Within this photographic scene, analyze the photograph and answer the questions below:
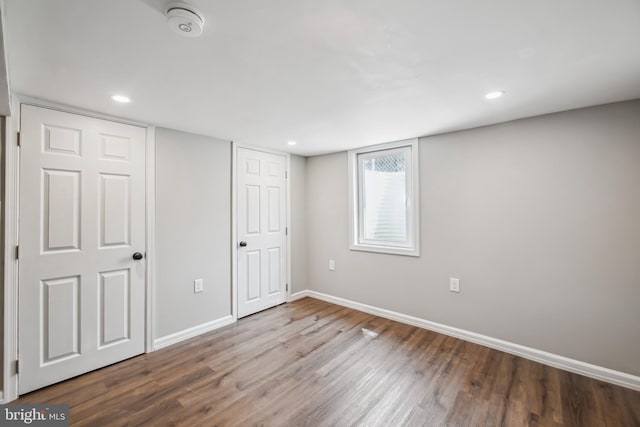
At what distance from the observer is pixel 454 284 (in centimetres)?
285

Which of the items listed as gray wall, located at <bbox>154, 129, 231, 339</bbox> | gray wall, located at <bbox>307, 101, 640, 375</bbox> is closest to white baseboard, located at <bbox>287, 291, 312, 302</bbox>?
gray wall, located at <bbox>154, 129, 231, 339</bbox>

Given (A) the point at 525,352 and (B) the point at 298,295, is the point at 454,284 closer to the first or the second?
(A) the point at 525,352

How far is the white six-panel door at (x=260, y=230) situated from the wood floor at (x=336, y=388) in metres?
0.77

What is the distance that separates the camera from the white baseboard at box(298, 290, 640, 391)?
2.07m

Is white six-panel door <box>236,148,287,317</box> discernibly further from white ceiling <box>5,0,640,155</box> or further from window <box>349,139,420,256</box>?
white ceiling <box>5,0,640,155</box>

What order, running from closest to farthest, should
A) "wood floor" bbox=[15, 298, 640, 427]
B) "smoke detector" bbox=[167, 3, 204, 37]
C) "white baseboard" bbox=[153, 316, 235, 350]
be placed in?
1. "smoke detector" bbox=[167, 3, 204, 37]
2. "wood floor" bbox=[15, 298, 640, 427]
3. "white baseboard" bbox=[153, 316, 235, 350]

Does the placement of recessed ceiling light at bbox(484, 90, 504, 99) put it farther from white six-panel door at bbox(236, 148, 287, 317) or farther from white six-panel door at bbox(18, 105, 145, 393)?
white six-panel door at bbox(18, 105, 145, 393)

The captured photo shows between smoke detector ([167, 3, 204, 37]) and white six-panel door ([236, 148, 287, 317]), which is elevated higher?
smoke detector ([167, 3, 204, 37])

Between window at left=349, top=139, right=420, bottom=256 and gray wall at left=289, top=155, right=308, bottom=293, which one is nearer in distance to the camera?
window at left=349, top=139, right=420, bottom=256

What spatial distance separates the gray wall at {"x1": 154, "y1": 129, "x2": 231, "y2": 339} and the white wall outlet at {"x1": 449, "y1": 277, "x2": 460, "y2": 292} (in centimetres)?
252

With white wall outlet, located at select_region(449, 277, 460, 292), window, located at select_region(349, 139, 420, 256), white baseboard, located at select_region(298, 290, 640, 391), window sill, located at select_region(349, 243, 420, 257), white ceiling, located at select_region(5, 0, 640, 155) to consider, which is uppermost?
white ceiling, located at select_region(5, 0, 640, 155)

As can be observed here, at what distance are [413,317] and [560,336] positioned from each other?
4.24 ft

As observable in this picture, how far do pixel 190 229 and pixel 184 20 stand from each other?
85.0 inches

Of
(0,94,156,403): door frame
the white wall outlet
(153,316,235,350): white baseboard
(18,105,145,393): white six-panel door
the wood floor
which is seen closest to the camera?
the wood floor
